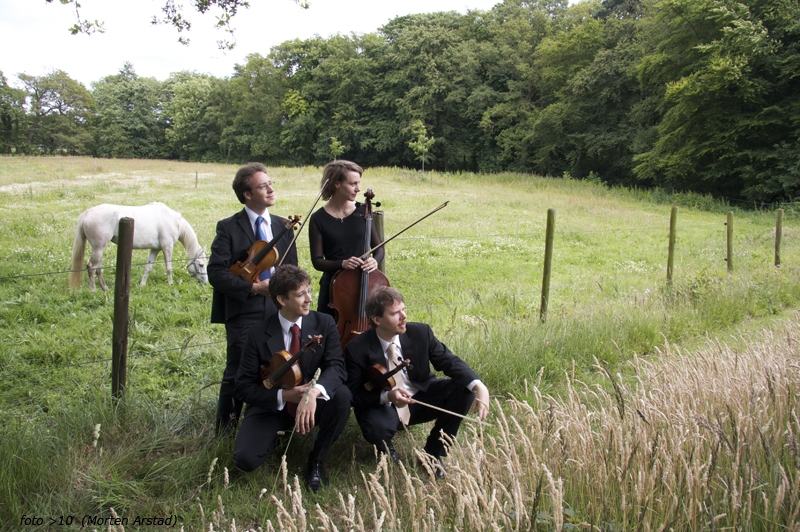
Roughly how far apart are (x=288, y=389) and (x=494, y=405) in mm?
1675

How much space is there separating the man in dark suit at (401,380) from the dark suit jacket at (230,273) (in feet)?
2.46

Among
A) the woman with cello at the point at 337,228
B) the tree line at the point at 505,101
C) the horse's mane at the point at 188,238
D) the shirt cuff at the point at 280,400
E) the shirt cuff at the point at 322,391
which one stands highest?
the tree line at the point at 505,101

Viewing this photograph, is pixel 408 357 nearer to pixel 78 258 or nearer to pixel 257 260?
pixel 257 260

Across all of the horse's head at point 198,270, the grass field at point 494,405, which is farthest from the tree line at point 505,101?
the horse's head at point 198,270

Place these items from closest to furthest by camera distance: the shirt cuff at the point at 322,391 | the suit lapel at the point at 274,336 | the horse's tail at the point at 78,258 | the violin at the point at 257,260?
the shirt cuff at the point at 322,391
the suit lapel at the point at 274,336
the violin at the point at 257,260
the horse's tail at the point at 78,258

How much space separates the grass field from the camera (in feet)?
6.95

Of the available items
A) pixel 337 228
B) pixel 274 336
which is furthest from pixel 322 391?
pixel 337 228

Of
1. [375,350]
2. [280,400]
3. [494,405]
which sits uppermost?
[375,350]

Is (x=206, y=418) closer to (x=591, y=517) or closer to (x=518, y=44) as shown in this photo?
(x=591, y=517)

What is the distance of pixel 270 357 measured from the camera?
3.26 metres

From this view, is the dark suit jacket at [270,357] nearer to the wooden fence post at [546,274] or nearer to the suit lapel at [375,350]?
the suit lapel at [375,350]

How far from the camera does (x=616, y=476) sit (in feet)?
7.42

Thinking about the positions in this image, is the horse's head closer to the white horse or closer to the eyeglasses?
the white horse

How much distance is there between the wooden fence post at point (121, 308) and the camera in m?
3.58
